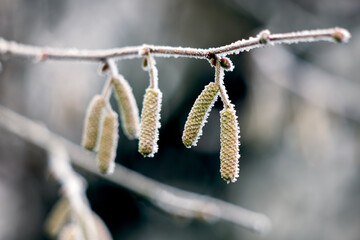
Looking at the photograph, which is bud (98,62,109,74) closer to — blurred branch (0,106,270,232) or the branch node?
the branch node

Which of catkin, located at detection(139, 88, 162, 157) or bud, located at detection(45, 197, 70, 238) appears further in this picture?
bud, located at detection(45, 197, 70, 238)

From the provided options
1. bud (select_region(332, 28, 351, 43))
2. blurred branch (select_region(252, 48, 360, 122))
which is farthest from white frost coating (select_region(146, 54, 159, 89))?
blurred branch (select_region(252, 48, 360, 122))

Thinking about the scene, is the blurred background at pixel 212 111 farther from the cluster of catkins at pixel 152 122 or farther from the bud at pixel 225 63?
the bud at pixel 225 63

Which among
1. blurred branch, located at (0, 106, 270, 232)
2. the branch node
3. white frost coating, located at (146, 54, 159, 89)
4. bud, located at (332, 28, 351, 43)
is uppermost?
Answer: blurred branch, located at (0, 106, 270, 232)

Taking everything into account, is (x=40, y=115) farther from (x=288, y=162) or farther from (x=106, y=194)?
(x=288, y=162)

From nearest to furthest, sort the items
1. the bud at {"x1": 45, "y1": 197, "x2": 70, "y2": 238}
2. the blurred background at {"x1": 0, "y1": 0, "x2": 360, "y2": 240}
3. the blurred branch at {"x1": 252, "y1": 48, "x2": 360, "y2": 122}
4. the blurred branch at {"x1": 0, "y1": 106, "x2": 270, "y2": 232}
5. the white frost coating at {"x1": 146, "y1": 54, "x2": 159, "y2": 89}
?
the white frost coating at {"x1": 146, "y1": 54, "x2": 159, "y2": 89}, the bud at {"x1": 45, "y1": 197, "x2": 70, "y2": 238}, the blurred branch at {"x1": 0, "y1": 106, "x2": 270, "y2": 232}, the blurred background at {"x1": 0, "y1": 0, "x2": 360, "y2": 240}, the blurred branch at {"x1": 252, "y1": 48, "x2": 360, "y2": 122}

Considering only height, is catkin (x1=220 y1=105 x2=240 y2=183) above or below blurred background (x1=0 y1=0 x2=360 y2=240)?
below

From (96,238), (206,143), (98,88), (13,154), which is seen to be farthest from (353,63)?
(96,238)
